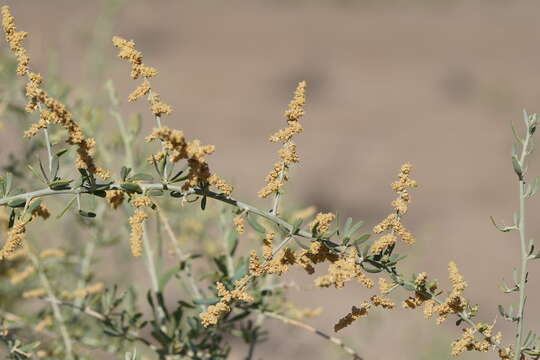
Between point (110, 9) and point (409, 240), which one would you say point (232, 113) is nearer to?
point (110, 9)

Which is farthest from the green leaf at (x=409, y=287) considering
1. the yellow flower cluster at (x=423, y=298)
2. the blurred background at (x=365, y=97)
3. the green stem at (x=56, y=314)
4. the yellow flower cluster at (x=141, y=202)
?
the blurred background at (x=365, y=97)

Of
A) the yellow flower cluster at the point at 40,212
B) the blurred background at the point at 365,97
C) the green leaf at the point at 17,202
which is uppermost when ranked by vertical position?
the blurred background at the point at 365,97

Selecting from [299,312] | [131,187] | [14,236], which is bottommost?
[14,236]

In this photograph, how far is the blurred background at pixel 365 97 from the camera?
693cm

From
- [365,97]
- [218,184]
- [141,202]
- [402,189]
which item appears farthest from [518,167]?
[365,97]

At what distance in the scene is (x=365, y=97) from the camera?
984 cm

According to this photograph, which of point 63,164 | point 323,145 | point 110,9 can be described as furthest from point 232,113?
point 63,164

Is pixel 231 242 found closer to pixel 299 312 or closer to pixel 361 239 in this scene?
pixel 299 312

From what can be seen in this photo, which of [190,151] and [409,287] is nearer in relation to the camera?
[190,151]

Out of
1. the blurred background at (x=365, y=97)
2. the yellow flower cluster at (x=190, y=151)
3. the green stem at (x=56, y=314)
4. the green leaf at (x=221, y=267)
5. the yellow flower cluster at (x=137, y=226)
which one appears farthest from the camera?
the blurred background at (x=365, y=97)

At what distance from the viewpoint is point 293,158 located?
97 cm

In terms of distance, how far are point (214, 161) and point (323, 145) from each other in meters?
1.74

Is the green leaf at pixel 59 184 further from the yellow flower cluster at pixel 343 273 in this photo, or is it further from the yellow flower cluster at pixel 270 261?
the yellow flower cluster at pixel 343 273

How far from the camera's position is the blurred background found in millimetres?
6926
